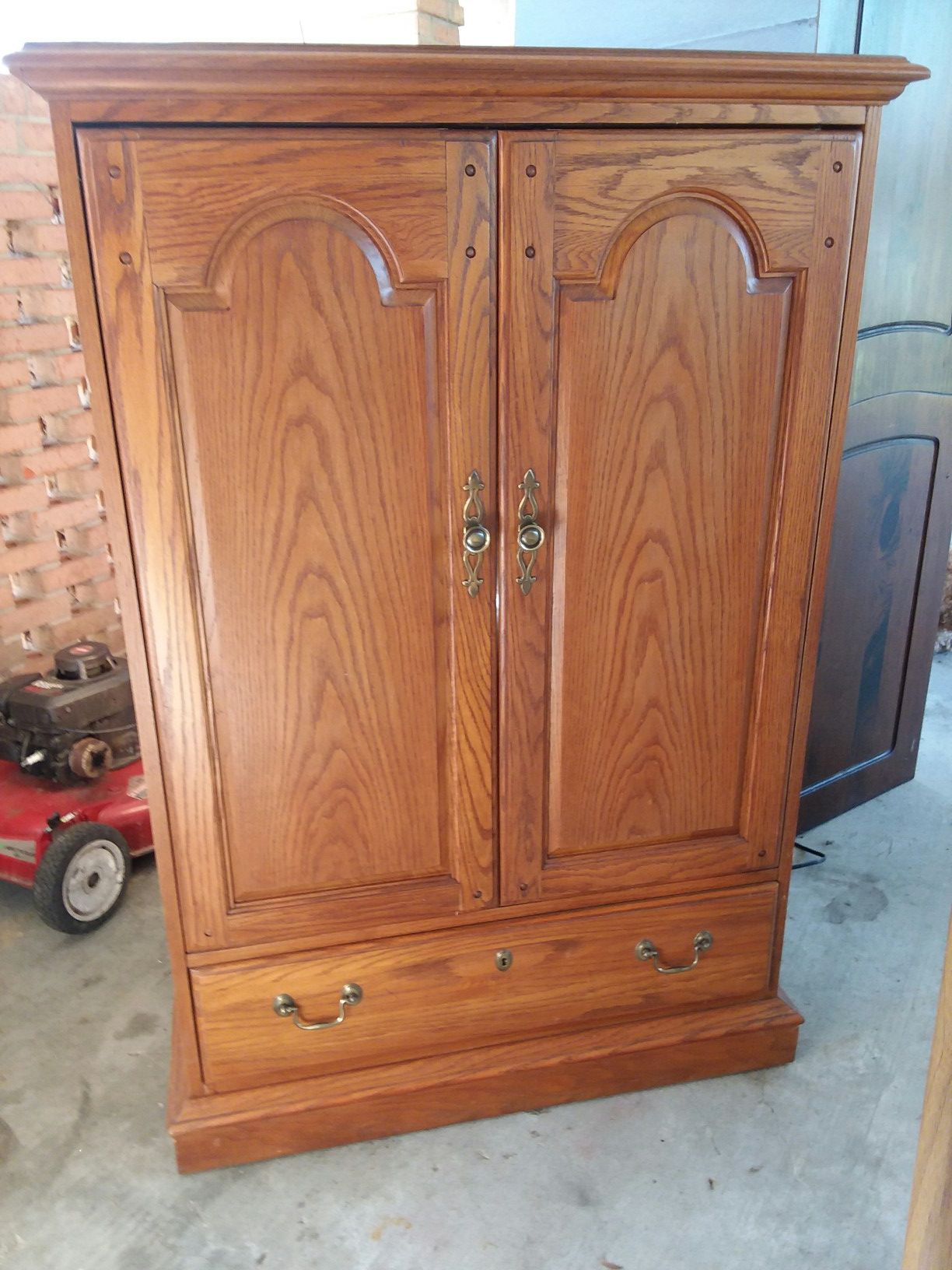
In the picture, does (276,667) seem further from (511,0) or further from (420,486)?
(511,0)

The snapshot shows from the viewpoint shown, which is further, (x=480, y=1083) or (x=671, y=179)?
(x=480, y=1083)

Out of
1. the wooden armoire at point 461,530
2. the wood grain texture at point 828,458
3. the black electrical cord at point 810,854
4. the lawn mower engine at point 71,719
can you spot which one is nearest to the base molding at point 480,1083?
the wooden armoire at point 461,530

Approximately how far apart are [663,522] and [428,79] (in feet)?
2.11

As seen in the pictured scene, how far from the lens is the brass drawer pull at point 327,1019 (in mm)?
1491

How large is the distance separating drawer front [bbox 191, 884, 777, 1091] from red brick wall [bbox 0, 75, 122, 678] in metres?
1.35

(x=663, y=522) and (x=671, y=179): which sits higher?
(x=671, y=179)

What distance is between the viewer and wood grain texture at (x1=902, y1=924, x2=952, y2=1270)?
2.09 ft

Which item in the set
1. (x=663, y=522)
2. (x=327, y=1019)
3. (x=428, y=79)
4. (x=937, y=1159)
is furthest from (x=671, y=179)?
(x=327, y=1019)

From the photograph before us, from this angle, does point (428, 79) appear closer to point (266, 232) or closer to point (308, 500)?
point (266, 232)

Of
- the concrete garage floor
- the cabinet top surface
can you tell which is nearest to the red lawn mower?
the concrete garage floor

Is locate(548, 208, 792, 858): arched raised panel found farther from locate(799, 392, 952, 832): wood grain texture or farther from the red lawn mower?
the red lawn mower

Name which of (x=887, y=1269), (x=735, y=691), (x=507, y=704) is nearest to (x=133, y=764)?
(x=507, y=704)

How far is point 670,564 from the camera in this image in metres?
1.43

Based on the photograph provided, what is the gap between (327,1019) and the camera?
5.02 ft
